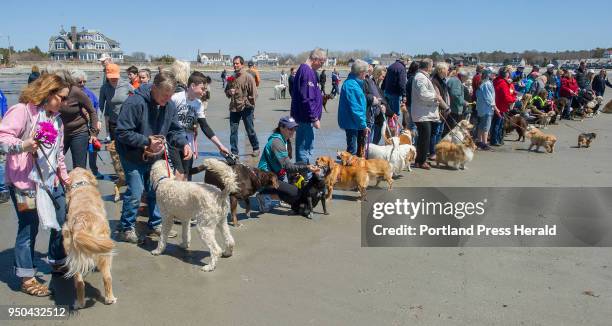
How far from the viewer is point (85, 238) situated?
351 cm

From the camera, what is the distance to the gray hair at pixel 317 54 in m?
7.37

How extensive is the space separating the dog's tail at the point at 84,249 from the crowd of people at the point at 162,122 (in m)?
0.54

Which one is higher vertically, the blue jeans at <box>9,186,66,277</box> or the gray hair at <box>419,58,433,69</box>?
the gray hair at <box>419,58,433,69</box>

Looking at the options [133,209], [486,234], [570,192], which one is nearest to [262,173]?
[133,209]

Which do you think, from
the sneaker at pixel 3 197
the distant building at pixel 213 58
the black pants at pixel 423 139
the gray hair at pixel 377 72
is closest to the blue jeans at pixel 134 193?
the sneaker at pixel 3 197

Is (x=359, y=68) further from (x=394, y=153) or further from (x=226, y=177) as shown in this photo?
(x=226, y=177)

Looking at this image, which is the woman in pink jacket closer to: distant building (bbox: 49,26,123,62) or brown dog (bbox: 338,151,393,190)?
brown dog (bbox: 338,151,393,190)

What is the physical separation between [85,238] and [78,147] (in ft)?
8.97

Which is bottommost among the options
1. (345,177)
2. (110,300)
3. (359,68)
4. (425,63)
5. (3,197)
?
(110,300)

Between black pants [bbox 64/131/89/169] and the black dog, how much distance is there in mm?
2844

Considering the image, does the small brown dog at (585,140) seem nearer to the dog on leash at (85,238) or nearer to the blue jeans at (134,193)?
the blue jeans at (134,193)

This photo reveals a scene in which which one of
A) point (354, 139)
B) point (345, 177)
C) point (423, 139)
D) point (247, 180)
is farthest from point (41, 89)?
point (423, 139)

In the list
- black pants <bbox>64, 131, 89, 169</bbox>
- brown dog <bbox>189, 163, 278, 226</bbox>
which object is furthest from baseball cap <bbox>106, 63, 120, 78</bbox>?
brown dog <bbox>189, 163, 278, 226</bbox>

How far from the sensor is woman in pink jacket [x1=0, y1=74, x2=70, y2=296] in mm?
3721
